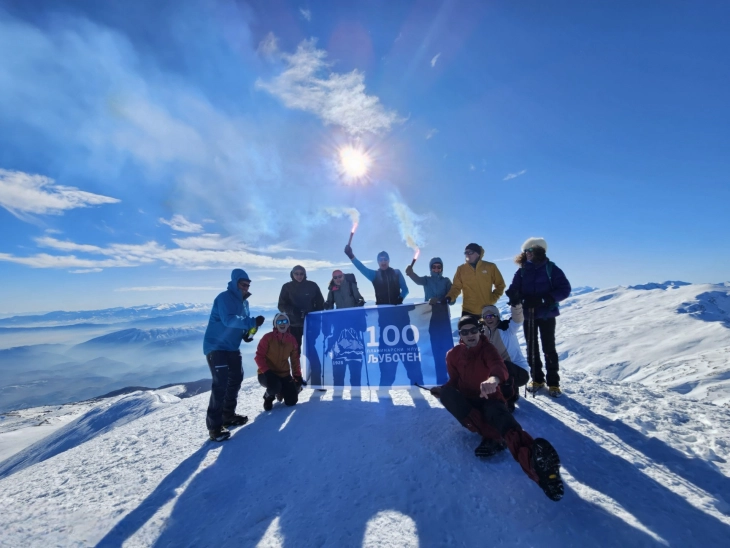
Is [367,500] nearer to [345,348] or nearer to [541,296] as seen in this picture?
[345,348]

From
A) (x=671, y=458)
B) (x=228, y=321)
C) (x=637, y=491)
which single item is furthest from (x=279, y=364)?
(x=671, y=458)

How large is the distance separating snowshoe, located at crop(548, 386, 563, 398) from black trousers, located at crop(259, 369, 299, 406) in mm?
5369

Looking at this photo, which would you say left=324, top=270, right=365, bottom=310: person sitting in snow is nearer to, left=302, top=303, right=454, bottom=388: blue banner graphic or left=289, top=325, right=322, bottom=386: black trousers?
left=302, top=303, right=454, bottom=388: blue banner graphic

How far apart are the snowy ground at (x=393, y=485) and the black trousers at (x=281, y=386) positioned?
2.30 feet

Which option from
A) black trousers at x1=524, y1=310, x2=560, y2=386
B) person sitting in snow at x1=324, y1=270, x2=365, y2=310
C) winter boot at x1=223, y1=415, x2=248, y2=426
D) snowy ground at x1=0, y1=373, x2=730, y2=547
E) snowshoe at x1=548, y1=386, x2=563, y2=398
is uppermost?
person sitting in snow at x1=324, y1=270, x2=365, y2=310

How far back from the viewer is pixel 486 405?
4.19m

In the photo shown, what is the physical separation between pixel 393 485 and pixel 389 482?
0.08 meters

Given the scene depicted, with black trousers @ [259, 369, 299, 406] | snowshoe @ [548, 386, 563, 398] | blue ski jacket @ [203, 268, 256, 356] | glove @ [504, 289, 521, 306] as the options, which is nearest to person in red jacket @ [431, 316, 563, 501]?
glove @ [504, 289, 521, 306]

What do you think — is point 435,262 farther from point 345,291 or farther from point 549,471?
point 549,471

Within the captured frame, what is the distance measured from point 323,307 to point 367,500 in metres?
5.63

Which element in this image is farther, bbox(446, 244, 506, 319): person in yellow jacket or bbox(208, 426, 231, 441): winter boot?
bbox(446, 244, 506, 319): person in yellow jacket

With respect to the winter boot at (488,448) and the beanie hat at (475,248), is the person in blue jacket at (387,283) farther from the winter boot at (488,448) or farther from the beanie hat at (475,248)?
the winter boot at (488,448)

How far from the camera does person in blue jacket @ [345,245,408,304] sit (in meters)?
8.64

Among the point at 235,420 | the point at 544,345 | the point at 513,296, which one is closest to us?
the point at 235,420
